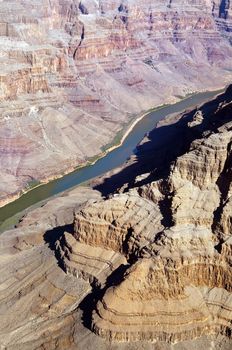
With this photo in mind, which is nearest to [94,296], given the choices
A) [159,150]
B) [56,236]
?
[56,236]

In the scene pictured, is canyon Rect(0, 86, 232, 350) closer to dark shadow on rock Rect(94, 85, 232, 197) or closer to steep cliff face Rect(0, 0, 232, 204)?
dark shadow on rock Rect(94, 85, 232, 197)

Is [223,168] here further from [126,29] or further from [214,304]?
[126,29]

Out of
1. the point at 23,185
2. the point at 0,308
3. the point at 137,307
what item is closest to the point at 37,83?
the point at 23,185

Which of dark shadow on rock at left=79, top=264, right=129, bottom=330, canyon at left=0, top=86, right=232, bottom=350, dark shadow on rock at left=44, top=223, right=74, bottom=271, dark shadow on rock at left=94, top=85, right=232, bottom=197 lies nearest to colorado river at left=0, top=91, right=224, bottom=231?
dark shadow on rock at left=94, top=85, right=232, bottom=197

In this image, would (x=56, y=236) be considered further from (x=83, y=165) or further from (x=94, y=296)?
(x=83, y=165)

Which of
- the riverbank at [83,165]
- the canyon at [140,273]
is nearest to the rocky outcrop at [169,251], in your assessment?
the canyon at [140,273]

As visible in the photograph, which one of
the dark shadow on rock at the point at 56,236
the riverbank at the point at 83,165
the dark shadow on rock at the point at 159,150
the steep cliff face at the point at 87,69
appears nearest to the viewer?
the dark shadow on rock at the point at 56,236

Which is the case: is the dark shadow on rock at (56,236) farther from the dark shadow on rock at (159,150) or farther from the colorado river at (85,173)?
the colorado river at (85,173)
